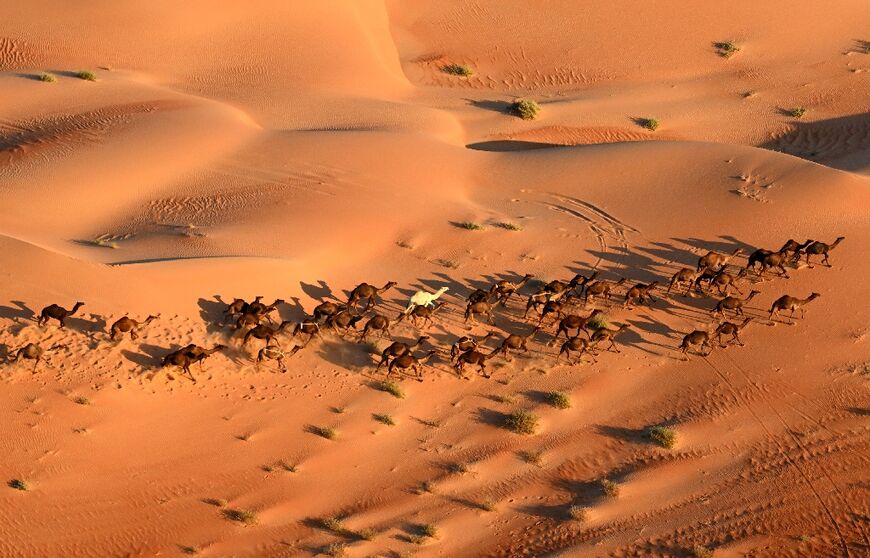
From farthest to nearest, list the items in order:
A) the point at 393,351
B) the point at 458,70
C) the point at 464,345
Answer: the point at 458,70 < the point at 464,345 < the point at 393,351

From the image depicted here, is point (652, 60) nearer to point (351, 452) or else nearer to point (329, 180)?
point (329, 180)

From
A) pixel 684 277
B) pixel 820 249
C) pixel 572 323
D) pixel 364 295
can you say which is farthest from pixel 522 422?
pixel 820 249

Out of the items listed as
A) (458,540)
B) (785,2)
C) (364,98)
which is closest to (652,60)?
(785,2)

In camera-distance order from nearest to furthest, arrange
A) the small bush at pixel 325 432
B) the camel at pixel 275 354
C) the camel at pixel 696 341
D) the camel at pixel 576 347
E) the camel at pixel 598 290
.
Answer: the small bush at pixel 325 432 → the camel at pixel 275 354 → the camel at pixel 576 347 → the camel at pixel 696 341 → the camel at pixel 598 290

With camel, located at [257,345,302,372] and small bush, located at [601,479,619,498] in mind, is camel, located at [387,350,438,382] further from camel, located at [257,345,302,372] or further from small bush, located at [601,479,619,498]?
small bush, located at [601,479,619,498]

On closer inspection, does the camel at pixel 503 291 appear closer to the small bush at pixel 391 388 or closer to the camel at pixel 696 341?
the small bush at pixel 391 388

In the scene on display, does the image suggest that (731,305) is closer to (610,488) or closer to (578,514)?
(610,488)

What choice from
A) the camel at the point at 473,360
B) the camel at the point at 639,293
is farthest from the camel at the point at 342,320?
the camel at the point at 639,293
